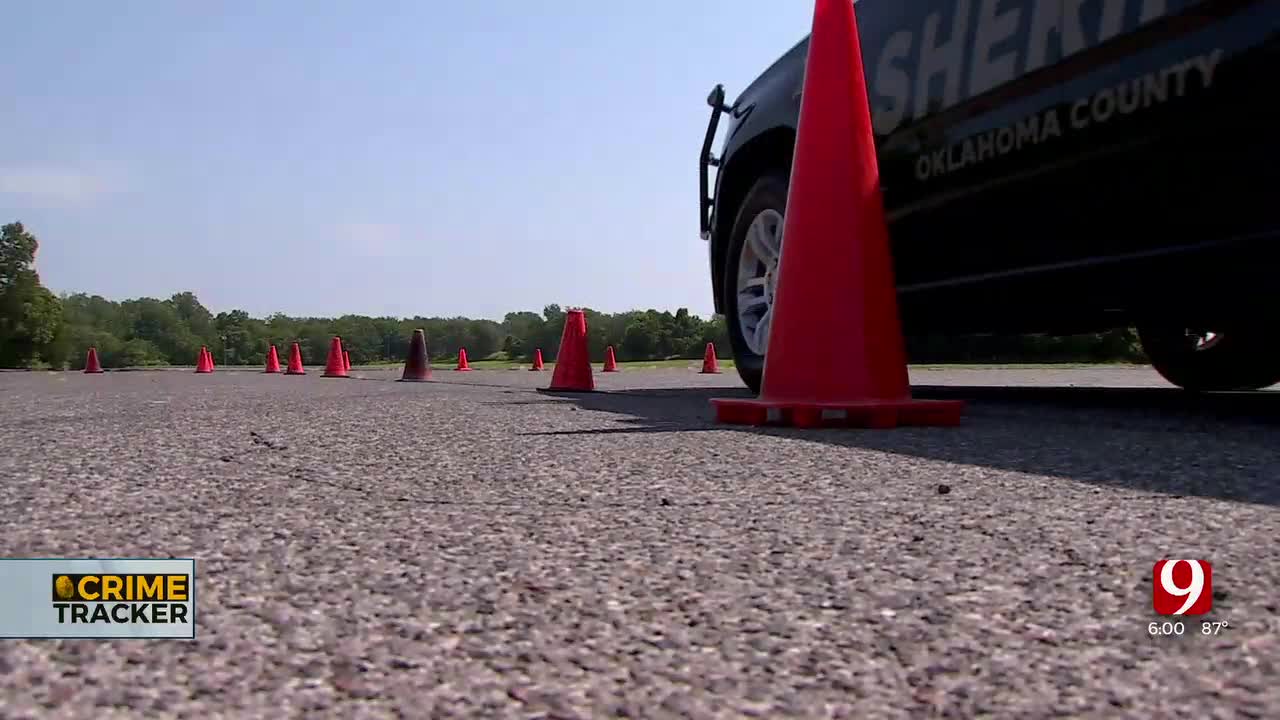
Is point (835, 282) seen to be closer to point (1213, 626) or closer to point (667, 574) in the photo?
point (667, 574)

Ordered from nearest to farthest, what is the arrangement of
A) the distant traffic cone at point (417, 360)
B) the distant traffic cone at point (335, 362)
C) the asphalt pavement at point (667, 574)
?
the asphalt pavement at point (667, 574)
the distant traffic cone at point (417, 360)
the distant traffic cone at point (335, 362)

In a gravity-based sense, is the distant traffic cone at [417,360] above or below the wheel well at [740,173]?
below

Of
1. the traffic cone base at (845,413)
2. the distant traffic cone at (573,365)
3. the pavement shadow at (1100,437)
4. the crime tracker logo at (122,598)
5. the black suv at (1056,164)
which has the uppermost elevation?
the black suv at (1056,164)

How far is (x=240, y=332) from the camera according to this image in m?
88.9

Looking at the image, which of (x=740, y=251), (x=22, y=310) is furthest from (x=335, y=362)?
(x=22, y=310)

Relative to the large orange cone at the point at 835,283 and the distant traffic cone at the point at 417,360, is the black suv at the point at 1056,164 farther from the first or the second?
the distant traffic cone at the point at 417,360

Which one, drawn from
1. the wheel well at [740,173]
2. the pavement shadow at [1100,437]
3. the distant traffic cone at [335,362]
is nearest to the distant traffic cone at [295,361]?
the distant traffic cone at [335,362]

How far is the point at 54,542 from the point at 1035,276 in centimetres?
360

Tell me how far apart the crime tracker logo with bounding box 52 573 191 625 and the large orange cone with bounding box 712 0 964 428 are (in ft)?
8.58

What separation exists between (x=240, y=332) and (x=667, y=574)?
9348cm

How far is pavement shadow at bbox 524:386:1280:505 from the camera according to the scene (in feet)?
8.51

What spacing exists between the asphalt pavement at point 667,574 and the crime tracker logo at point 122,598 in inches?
1.9
